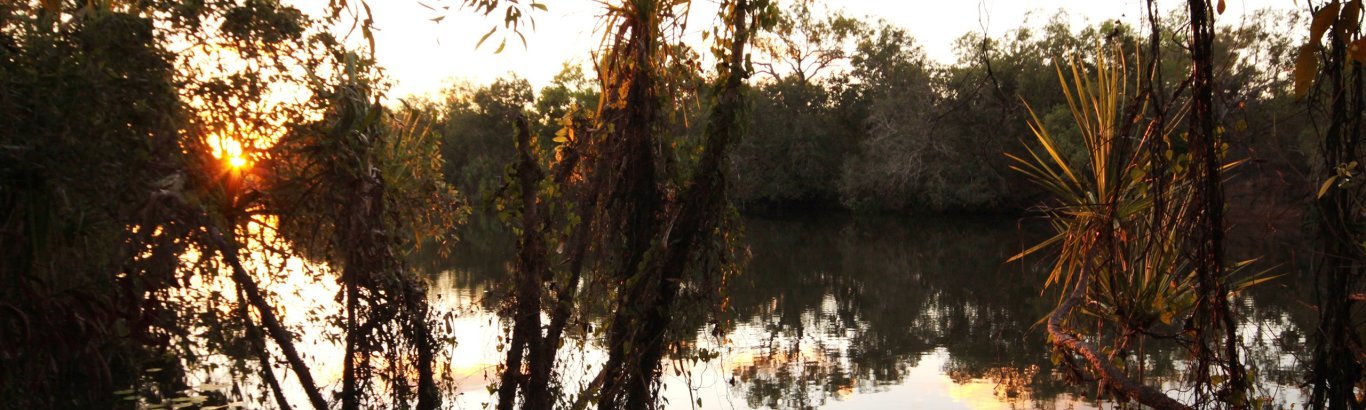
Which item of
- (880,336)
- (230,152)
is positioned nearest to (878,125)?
(880,336)

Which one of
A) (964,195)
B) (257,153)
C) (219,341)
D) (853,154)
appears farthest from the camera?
(853,154)

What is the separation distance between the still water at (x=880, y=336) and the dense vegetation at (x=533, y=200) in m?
0.37

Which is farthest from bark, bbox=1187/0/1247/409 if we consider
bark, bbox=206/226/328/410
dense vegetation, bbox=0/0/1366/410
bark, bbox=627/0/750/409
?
bark, bbox=206/226/328/410

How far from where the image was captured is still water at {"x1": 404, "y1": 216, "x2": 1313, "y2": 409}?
8.22 m

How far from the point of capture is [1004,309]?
42.7 feet

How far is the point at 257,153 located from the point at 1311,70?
16.8 feet

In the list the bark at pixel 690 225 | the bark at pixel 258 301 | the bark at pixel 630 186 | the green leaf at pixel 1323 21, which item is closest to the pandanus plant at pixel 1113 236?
the bark at pixel 690 225

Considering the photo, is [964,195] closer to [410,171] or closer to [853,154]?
[853,154]

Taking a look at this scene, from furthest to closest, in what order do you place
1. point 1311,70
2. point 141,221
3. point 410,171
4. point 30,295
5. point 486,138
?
1. point 486,138
2. point 410,171
3. point 141,221
4. point 30,295
5. point 1311,70

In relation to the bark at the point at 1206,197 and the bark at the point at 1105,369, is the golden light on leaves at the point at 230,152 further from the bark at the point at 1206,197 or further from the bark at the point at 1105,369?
the bark at the point at 1206,197

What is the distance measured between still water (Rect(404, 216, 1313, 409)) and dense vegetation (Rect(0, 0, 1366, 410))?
365 millimetres

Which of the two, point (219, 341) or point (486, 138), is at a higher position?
point (486, 138)

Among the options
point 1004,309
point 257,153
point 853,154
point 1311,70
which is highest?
point 853,154

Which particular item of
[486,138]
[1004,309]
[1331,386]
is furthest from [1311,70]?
[486,138]
